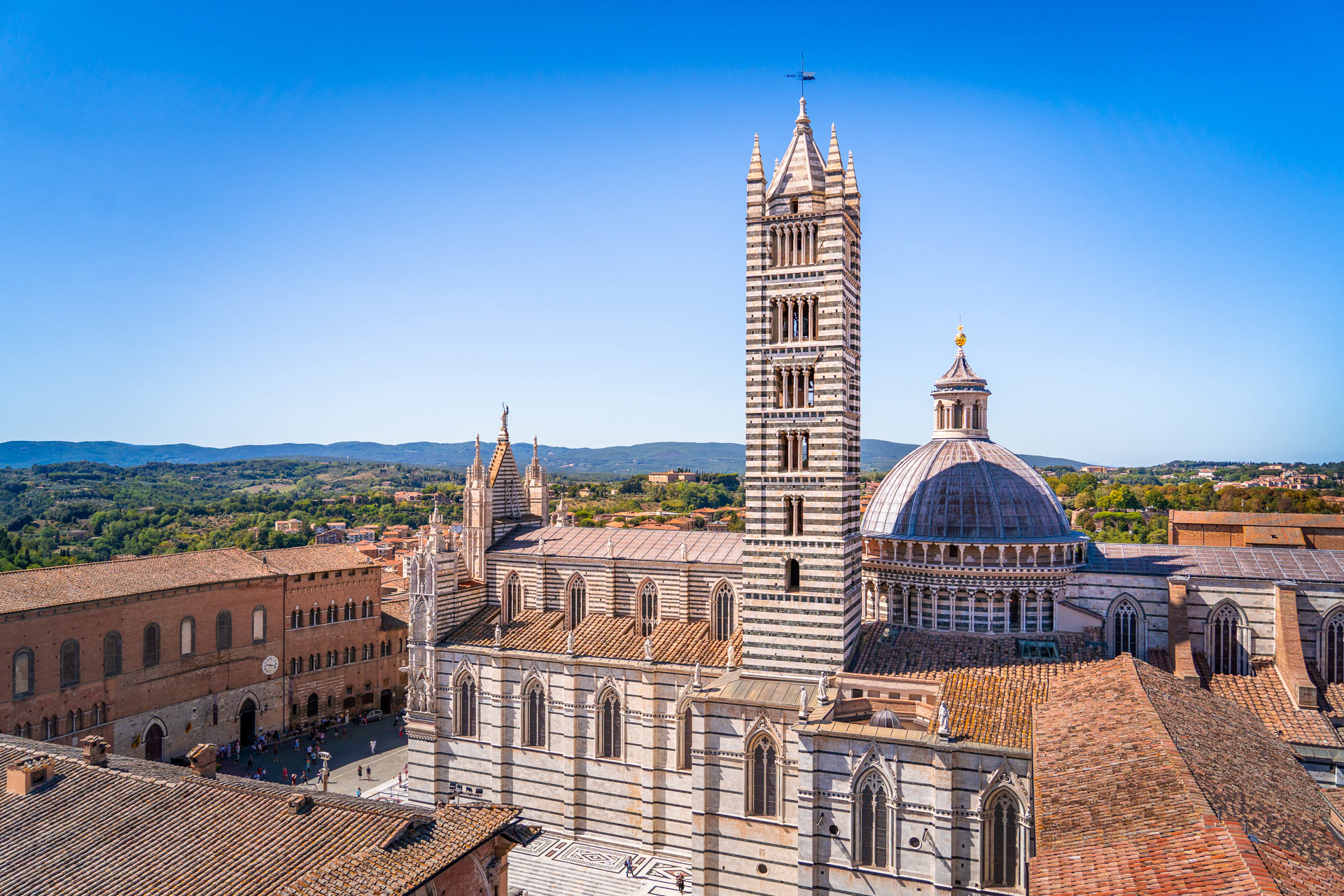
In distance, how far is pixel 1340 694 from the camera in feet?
83.8

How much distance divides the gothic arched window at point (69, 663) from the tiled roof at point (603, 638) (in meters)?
16.4

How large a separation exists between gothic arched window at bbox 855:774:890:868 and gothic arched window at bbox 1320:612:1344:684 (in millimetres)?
15842

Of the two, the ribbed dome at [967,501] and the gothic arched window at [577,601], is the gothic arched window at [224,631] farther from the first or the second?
the ribbed dome at [967,501]

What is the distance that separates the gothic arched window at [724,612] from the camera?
32.4m

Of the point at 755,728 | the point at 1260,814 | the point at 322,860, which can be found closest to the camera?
the point at 1260,814

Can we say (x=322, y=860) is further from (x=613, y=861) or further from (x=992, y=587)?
(x=992, y=587)

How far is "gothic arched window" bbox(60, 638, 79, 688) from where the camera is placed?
3538cm

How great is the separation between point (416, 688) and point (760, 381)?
65.5 feet

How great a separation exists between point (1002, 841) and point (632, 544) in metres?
18.8

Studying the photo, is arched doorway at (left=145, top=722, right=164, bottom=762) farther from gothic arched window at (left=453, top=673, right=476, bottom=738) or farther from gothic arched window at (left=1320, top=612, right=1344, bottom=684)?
gothic arched window at (left=1320, top=612, right=1344, bottom=684)

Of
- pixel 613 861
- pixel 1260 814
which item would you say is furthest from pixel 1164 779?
pixel 613 861

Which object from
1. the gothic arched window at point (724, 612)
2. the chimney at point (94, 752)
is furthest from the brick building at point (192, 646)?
the gothic arched window at point (724, 612)

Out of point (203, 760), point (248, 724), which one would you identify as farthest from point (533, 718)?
point (248, 724)

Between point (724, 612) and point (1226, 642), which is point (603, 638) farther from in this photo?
point (1226, 642)
